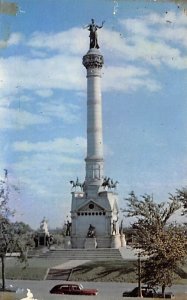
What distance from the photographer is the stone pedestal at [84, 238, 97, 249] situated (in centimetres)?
2525

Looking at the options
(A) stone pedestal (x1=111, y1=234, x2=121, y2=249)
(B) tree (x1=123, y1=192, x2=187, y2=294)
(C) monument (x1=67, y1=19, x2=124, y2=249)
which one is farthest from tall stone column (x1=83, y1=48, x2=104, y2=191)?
(B) tree (x1=123, y1=192, x2=187, y2=294)

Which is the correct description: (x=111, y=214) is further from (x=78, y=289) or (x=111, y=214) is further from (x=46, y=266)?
(x=78, y=289)

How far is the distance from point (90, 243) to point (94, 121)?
605 centimetres

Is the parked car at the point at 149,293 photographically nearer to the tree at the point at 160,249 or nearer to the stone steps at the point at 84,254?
the tree at the point at 160,249

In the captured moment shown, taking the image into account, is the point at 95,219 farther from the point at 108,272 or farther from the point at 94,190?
the point at 108,272

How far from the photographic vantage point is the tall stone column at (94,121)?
26156 millimetres

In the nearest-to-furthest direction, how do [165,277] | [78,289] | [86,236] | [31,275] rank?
1. [165,277]
2. [78,289]
3. [31,275]
4. [86,236]

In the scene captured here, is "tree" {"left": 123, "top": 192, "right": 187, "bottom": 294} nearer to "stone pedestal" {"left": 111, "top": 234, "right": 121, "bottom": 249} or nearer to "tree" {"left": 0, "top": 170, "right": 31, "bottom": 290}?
"tree" {"left": 0, "top": 170, "right": 31, "bottom": 290}

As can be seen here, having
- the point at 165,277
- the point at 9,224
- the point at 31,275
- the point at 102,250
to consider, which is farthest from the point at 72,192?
the point at 165,277

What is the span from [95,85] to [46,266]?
1025cm

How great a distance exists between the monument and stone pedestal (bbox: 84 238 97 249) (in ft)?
0.77

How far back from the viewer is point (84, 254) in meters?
23.3

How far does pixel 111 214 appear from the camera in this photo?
26.0 meters

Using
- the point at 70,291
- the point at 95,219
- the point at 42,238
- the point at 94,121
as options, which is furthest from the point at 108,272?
the point at 42,238
